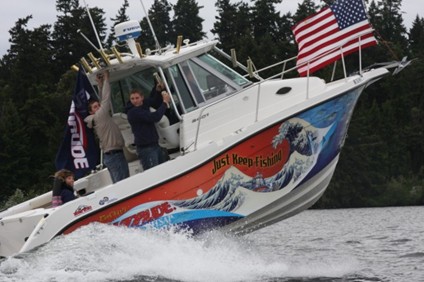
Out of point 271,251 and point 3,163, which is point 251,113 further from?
point 3,163

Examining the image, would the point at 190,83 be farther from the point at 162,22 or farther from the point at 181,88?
the point at 162,22

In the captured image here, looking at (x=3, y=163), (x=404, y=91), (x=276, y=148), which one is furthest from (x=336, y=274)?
(x=404, y=91)

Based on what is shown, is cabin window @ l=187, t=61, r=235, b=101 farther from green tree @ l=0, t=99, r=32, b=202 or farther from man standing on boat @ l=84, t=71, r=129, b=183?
green tree @ l=0, t=99, r=32, b=202

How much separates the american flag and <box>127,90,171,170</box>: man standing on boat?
7.14 ft

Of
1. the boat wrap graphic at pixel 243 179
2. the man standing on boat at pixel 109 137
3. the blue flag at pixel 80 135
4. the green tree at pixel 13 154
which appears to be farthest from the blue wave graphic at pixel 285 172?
the green tree at pixel 13 154

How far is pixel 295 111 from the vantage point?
12.4 m

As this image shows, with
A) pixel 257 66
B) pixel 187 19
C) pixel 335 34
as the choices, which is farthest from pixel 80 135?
pixel 187 19

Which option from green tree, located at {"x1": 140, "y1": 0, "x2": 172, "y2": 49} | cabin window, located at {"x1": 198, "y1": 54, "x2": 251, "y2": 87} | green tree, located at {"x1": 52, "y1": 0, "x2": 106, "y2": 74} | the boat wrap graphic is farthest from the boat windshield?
green tree, located at {"x1": 140, "y1": 0, "x2": 172, "y2": 49}

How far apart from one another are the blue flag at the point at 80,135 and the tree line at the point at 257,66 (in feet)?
117

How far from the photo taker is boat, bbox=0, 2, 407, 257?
12.0m

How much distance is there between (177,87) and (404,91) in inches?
2513

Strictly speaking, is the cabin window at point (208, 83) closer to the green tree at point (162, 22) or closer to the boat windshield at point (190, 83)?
the boat windshield at point (190, 83)

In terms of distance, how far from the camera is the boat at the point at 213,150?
12.0 m

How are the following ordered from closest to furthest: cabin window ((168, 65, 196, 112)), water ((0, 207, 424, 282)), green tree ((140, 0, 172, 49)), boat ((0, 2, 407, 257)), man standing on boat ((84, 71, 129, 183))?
water ((0, 207, 424, 282)), boat ((0, 2, 407, 257)), cabin window ((168, 65, 196, 112)), man standing on boat ((84, 71, 129, 183)), green tree ((140, 0, 172, 49))
